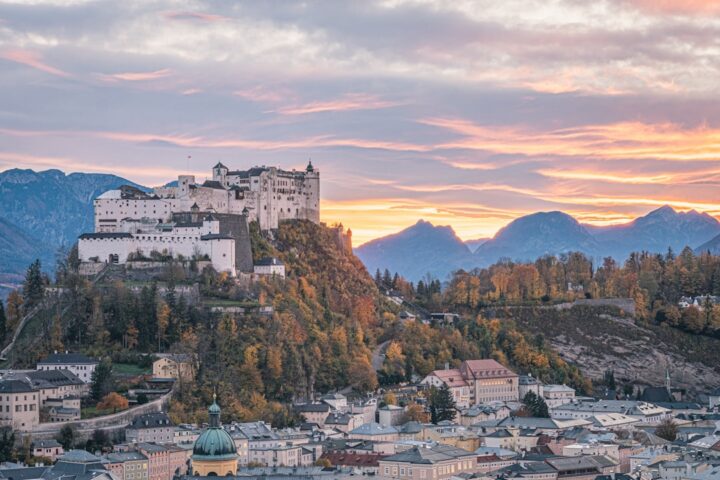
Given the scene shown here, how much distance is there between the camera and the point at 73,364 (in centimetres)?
9225

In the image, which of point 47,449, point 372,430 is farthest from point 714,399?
point 47,449

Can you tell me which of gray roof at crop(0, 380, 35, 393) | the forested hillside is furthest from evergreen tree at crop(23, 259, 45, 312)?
gray roof at crop(0, 380, 35, 393)

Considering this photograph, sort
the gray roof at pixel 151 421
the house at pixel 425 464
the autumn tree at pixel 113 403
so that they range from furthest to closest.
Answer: the autumn tree at pixel 113 403, the house at pixel 425 464, the gray roof at pixel 151 421

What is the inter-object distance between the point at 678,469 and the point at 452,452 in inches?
550

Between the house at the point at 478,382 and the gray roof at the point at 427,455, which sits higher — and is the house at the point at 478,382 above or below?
above

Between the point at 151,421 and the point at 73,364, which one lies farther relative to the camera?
the point at 73,364

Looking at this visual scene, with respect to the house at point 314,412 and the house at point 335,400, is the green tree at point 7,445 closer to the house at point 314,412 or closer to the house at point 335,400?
the house at point 314,412

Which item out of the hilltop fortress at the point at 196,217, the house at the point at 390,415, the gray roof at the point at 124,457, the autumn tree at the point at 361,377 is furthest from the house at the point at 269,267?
the gray roof at the point at 124,457

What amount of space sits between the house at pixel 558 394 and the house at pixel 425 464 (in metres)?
27.7

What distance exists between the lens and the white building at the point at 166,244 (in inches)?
4299

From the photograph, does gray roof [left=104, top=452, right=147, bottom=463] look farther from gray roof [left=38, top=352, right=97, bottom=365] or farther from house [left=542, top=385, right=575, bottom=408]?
house [left=542, top=385, right=575, bottom=408]

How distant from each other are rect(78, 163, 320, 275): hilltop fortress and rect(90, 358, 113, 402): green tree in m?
19.9

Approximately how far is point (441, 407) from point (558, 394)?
15.1 meters

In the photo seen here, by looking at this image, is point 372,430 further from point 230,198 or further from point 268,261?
point 230,198
